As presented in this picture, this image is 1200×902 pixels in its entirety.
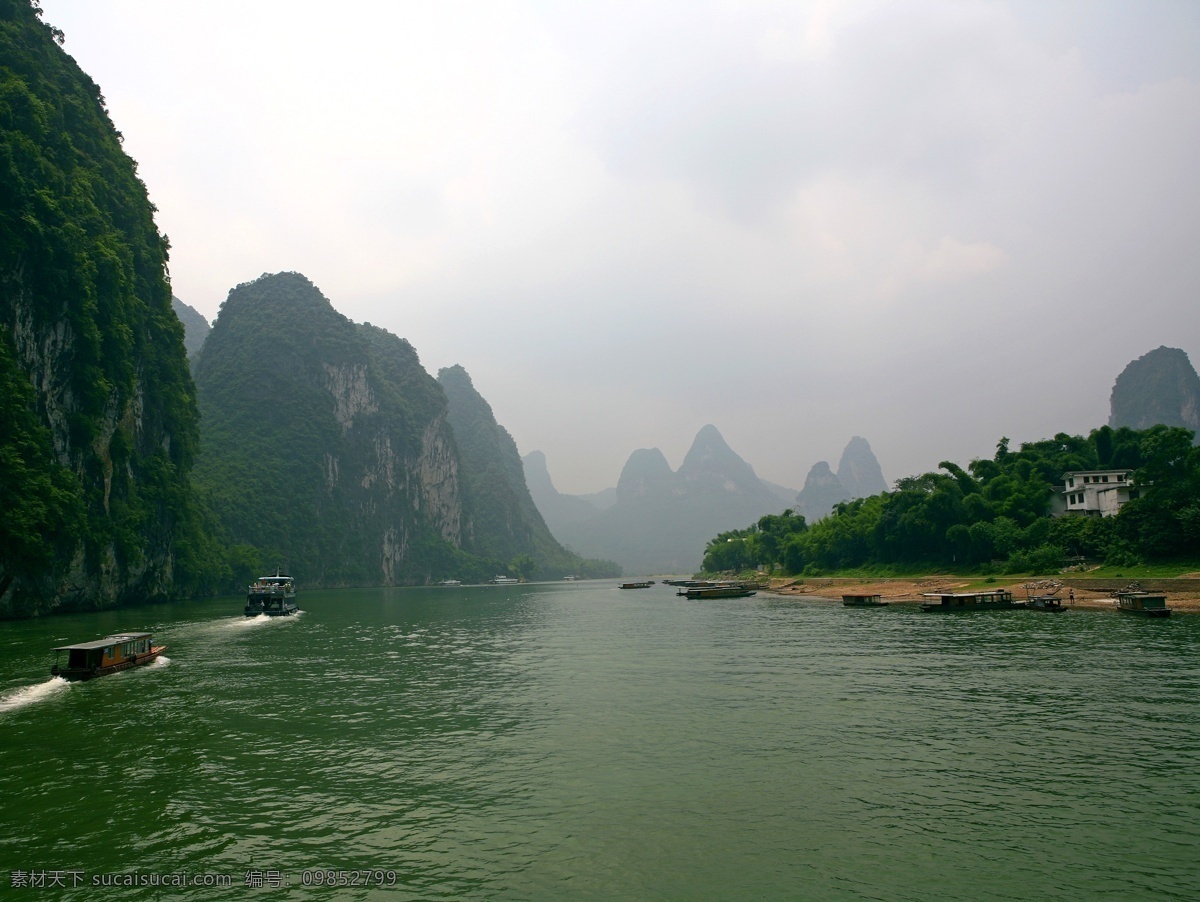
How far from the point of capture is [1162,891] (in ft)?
38.3

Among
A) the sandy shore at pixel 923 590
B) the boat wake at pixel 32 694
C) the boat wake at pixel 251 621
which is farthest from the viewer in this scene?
the boat wake at pixel 251 621

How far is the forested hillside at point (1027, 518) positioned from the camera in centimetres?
6075

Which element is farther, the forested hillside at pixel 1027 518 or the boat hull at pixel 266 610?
the boat hull at pixel 266 610

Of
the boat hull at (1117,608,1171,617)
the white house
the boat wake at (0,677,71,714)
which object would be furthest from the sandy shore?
the boat wake at (0,677,71,714)

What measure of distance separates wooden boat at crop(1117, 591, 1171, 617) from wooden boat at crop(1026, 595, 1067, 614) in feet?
14.4

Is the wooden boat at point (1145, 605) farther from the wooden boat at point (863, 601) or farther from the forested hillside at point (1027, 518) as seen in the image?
the wooden boat at point (863, 601)

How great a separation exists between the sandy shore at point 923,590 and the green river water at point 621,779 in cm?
2125

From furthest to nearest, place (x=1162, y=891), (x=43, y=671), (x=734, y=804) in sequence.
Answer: (x=43, y=671), (x=734, y=804), (x=1162, y=891)

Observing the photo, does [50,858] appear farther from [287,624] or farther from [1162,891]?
[287,624]

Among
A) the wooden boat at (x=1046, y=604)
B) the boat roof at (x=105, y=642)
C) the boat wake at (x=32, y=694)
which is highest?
the boat roof at (x=105, y=642)

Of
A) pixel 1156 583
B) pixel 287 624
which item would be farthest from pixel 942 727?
pixel 287 624

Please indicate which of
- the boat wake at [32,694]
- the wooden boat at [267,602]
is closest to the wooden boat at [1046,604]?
the boat wake at [32,694]

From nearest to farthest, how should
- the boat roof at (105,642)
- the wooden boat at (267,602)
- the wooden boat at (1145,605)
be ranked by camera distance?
the boat roof at (105,642) < the wooden boat at (1145,605) < the wooden boat at (267,602)

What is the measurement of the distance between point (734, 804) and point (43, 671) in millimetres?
35779
